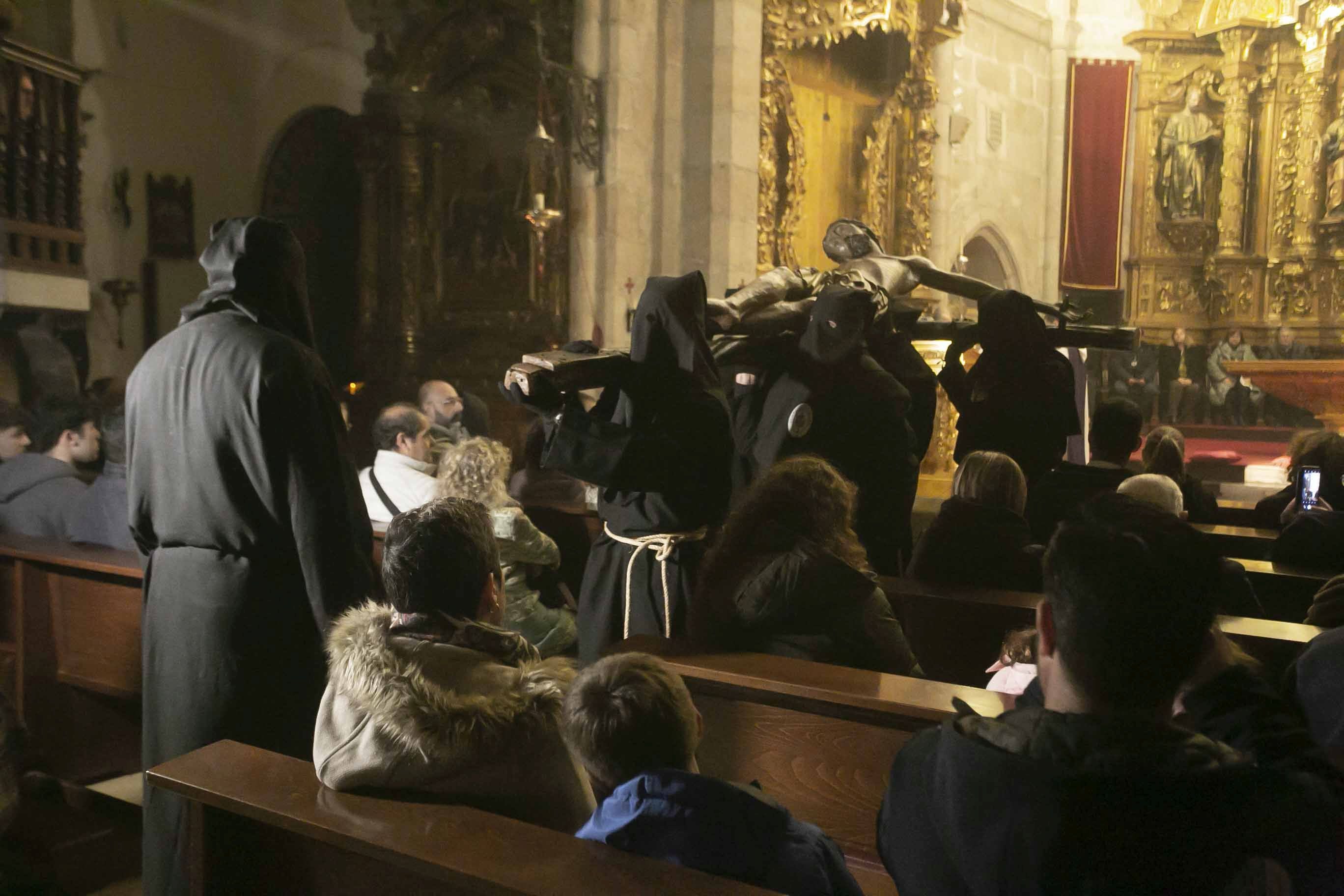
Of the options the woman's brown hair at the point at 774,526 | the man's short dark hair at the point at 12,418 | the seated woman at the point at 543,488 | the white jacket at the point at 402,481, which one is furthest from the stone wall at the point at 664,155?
the woman's brown hair at the point at 774,526

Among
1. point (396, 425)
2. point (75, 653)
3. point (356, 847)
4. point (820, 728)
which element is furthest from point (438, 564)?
point (396, 425)

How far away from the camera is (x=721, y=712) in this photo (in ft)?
9.25

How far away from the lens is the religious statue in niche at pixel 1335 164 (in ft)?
49.1

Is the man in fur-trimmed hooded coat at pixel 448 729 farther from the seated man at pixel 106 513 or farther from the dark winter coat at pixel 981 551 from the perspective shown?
the seated man at pixel 106 513

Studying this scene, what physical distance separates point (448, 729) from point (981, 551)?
102 inches

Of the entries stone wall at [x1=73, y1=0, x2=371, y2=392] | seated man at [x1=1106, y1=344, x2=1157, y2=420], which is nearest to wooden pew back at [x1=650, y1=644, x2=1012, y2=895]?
→ stone wall at [x1=73, y1=0, x2=371, y2=392]

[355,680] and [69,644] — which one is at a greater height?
[355,680]

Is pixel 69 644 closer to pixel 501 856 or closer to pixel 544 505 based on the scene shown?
pixel 544 505

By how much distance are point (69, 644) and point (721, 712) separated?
9.16 feet

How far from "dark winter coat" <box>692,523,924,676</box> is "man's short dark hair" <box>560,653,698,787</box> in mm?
1067

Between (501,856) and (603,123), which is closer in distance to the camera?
(501,856)

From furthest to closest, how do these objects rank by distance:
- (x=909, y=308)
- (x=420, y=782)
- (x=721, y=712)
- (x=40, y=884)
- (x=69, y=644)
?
1. (x=909, y=308)
2. (x=69, y=644)
3. (x=721, y=712)
4. (x=40, y=884)
5. (x=420, y=782)

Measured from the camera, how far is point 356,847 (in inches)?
73.7

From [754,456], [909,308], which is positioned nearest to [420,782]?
[754,456]
